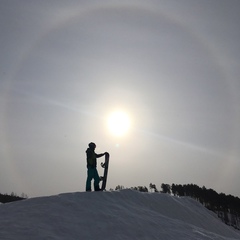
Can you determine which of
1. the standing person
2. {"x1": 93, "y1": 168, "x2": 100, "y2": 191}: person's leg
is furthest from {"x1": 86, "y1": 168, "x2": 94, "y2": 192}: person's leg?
{"x1": 93, "y1": 168, "x2": 100, "y2": 191}: person's leg

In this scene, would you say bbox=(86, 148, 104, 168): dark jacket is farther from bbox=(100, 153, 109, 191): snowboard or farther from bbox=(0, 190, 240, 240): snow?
bbox=(0, 190, 240, 240): snow

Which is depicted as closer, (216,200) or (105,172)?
(105,172)

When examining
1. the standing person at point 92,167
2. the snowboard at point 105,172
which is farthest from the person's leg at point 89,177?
the snowboard at point 105,172

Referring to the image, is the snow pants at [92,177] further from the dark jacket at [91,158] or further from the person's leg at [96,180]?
the dark jacket at [91,158]

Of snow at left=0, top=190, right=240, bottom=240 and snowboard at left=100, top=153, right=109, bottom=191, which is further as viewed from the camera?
snowboard at left=100, top=153, right=109, bottom=191

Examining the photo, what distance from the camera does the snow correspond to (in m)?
6.52

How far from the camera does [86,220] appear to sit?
770 centimetres

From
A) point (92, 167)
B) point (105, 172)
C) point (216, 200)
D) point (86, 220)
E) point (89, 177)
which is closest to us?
point (86, 220)

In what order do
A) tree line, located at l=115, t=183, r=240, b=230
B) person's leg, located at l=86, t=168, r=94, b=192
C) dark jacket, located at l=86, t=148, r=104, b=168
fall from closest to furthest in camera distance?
1. person's leg, located at l=86, t=168, r=94, b=192
2. dark jacket, located at l=86, t=148, r=104, b=168
3. tree line, located at l=115, t=183, r=240, b=230

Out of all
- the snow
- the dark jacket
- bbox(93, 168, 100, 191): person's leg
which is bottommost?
the snow

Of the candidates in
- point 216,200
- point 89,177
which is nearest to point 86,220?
point 89,177

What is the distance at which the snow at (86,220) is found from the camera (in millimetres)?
6520

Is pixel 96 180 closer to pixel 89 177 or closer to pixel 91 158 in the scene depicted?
pixel 89 177

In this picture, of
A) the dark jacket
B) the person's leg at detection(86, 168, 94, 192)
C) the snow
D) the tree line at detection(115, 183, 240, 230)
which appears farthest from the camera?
the tree line at detection(115, 183, 240, 230)
